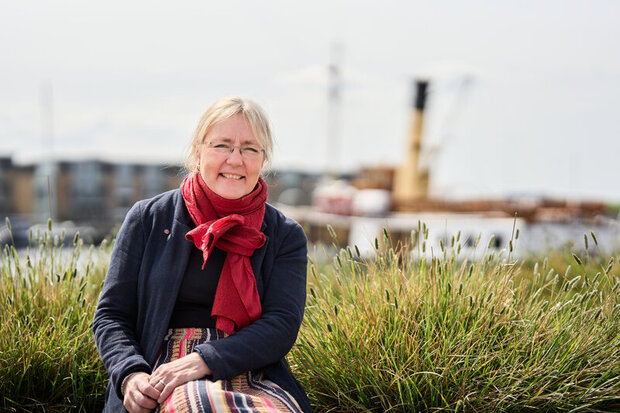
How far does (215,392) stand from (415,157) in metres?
18.3

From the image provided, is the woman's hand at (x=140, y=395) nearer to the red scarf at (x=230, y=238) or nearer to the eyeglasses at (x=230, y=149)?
the red scarf at (x=230, y=238)

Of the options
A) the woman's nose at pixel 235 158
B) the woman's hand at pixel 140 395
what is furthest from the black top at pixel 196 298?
the woman's nose at pixel 235 158

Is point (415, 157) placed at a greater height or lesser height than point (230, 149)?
lesser

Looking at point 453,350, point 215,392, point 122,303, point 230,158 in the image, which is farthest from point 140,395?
point 453,350

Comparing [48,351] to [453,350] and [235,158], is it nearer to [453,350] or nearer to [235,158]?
[235,158]

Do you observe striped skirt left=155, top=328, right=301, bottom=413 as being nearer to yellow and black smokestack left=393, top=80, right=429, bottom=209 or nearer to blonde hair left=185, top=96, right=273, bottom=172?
blonde hair left=185, top=96, right=273, bottom=172

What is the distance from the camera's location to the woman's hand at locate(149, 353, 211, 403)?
6.40 ft

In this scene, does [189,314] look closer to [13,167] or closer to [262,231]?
[262,231]

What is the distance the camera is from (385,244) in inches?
116

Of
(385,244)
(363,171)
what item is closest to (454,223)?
(363,171)

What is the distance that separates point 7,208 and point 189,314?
152 feet

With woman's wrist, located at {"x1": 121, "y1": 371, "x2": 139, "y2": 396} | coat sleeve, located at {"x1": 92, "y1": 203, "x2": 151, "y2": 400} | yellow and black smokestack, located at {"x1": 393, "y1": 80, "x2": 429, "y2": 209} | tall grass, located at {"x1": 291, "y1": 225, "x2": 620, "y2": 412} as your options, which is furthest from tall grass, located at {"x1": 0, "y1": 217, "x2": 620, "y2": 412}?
yellow and black smokestack, located at {"x1": 393, "y1": 80, "x2": 429, "y2": 209}

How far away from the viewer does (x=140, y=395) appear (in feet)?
6.47

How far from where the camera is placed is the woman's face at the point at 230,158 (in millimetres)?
2223
